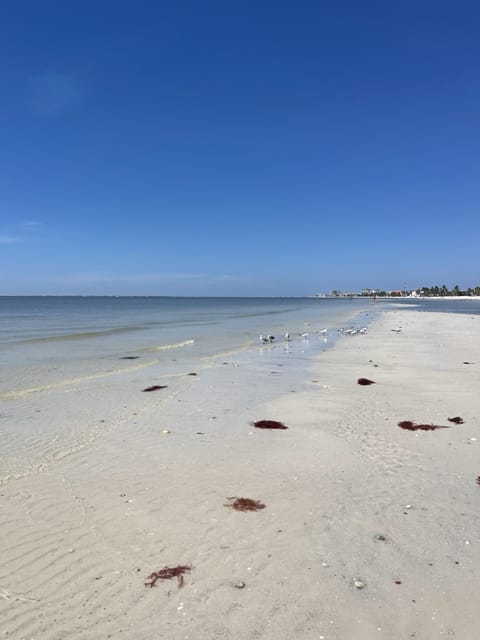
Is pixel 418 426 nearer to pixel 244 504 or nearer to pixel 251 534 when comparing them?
pixel 244 504

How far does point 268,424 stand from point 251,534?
429 centimetres

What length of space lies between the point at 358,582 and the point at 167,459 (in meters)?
3.96

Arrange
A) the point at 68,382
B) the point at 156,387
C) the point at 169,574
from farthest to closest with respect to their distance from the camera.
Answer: the point at 68,382
the point at 156,387
the point at 169,574

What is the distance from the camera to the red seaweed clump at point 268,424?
9.20 metres

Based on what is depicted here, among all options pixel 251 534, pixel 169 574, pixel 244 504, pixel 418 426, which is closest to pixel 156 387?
pixel 418 426

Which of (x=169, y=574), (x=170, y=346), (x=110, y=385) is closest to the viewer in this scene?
(x=169, y=574)

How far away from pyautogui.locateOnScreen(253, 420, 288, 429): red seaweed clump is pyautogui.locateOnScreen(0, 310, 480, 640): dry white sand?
0.26 meters

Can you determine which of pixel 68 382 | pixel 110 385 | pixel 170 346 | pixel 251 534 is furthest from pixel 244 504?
pixel 170 346

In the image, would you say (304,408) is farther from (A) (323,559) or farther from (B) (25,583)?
(B) (25,583)

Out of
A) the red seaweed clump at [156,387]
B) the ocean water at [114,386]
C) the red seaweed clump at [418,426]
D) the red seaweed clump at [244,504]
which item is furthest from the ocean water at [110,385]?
the red seaweed clump at [418,426]

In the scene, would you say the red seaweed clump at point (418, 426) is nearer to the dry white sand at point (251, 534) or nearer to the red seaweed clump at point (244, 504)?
the dry white sand at point (251, 534)

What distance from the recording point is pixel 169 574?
4383mm

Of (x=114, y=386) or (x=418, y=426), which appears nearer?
(x=418, y=426)

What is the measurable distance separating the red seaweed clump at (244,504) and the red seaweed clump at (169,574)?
53.3 inches
